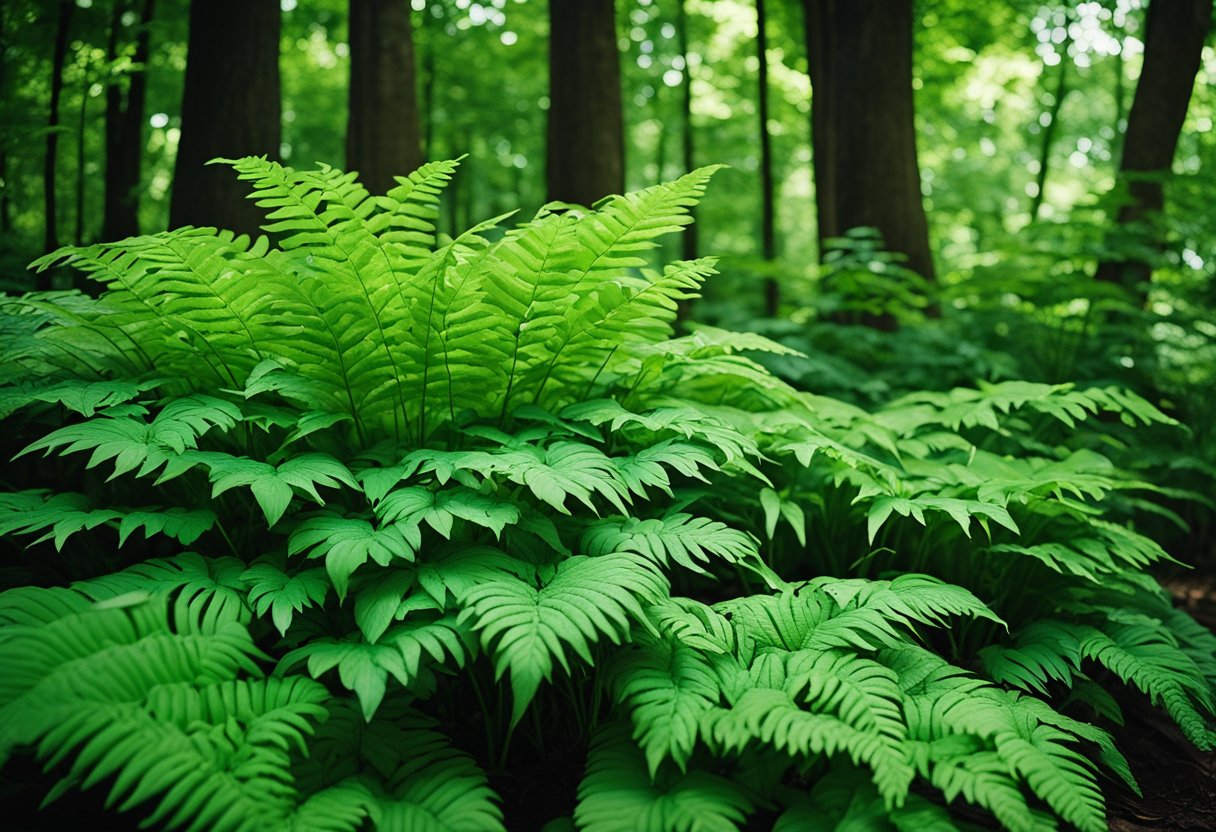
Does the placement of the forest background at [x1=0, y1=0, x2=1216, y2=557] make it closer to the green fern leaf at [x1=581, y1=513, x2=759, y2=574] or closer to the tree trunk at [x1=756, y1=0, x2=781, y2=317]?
the tree trunk at [x1=756, y1=0, x2=781, y2=317]

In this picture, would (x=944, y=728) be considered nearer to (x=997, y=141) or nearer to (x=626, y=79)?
(x=626, y=79)

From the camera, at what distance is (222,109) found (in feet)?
14.5

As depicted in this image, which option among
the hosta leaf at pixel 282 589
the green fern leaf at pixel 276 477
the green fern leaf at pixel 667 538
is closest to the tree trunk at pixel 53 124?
the green fern leaf at pixel 276 477

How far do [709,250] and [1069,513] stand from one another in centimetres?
1463

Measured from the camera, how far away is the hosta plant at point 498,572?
1.81 m

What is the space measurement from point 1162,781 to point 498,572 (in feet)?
8.11

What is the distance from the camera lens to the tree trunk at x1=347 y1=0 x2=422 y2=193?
6.55 meters

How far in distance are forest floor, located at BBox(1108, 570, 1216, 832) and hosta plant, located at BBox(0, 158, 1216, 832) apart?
13 cm

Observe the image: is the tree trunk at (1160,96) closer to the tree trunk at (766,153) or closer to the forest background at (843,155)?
the forest background at (843,155)

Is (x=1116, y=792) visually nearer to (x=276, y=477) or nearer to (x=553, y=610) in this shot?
(x=553, y=610)

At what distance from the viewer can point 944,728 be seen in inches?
78.0

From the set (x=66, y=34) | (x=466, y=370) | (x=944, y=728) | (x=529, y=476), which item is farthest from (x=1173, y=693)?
(x=66, y=34)

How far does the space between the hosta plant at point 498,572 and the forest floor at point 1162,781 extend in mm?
125

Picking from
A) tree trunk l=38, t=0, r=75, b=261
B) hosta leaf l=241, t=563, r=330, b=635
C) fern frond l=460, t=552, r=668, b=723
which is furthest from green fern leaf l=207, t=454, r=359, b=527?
tree trunk l=38, t=0, r=75, b=261
